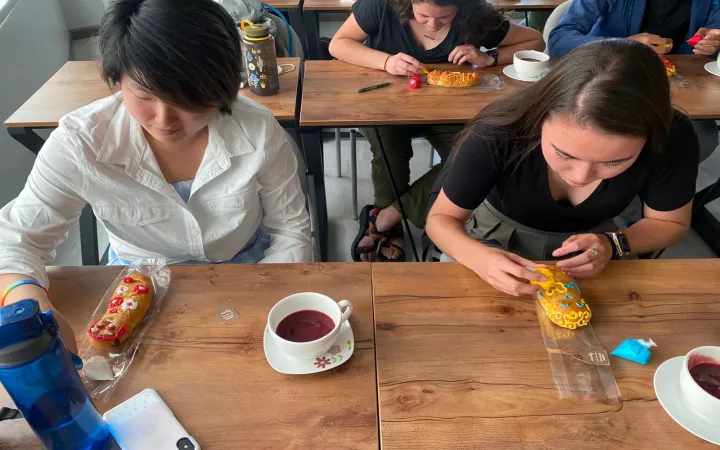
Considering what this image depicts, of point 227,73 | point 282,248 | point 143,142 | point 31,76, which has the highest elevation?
point 227,73

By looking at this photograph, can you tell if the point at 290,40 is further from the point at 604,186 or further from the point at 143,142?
the point at 604,186

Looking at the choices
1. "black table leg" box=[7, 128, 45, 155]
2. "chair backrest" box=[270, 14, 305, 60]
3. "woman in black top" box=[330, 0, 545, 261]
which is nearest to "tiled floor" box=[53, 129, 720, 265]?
"woman in black top" box=[330, 0, 545, 261]

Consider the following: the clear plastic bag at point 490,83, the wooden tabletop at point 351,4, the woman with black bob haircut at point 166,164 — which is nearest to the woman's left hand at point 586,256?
the woman with black bob haircut at point 166,164

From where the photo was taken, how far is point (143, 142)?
41.7 inches

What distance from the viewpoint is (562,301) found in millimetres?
833

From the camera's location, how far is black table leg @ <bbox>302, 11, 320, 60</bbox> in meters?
2.73

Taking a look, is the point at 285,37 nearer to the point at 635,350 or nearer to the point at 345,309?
the point at 345,309

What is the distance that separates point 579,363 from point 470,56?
1.39 m

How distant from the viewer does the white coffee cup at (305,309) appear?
2.37 feet

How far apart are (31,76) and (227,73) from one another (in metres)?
2.08

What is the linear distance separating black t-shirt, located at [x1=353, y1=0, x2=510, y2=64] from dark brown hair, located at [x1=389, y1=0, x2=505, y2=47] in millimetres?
30

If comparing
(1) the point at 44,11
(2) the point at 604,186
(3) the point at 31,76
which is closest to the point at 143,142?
(2) the point at 604,186

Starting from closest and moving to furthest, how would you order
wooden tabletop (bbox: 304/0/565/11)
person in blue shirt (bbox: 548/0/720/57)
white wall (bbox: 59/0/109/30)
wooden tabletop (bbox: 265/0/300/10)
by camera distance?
person in blue shirt (bbox: 548/0/720/57)
wooden tabletop (bbox: 304/0/565/11)
wooden tabletop (bbox: 265/0/300/10)
white wall (bbox: 59/0/109/30)

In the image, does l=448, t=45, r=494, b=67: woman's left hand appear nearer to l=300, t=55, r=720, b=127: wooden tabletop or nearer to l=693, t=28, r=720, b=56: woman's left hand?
l=300, t=55, r=720, b=127: wooden tabletop
